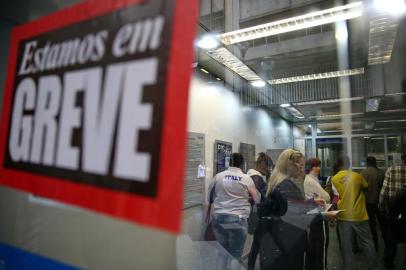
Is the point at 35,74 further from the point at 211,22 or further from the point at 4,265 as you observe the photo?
the point at 211,22

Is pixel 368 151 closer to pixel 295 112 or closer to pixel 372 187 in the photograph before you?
pixel 372 187

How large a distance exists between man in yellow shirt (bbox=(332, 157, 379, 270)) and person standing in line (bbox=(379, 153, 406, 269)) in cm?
15

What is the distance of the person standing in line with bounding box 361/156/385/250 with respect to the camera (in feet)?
10.0

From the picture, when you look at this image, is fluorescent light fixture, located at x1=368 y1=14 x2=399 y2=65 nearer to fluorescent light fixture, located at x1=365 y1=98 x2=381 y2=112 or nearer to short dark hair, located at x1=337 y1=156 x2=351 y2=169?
fluorescent light fixture, located at x1=365 y1=98 x2=381 y2=112

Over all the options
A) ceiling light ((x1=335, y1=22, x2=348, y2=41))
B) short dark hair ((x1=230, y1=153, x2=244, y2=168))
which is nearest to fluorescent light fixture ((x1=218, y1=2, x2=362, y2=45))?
ceiling light ((x1=335, y1=22, x2=348, y2=41))

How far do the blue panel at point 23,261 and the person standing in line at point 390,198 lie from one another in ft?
9.70

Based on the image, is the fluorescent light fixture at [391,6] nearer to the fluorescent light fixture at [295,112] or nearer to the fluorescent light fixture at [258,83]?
the fluorescent light fixture at [295,112]

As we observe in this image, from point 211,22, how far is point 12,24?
1.64 m

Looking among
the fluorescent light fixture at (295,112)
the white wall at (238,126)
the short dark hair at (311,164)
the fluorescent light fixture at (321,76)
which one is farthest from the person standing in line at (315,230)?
the fluorescent light fixture at (321,76)

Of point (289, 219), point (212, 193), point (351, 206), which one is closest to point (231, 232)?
point (212, 193)

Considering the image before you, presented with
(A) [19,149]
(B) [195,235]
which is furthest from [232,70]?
(A) [19,149]

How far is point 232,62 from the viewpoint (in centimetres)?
323

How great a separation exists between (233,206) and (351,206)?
117 cm

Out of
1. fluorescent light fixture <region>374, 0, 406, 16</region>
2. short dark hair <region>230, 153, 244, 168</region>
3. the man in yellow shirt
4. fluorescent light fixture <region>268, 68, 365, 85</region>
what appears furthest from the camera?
fluorescent light fixture <region>268, 68, 365, 85</region>
